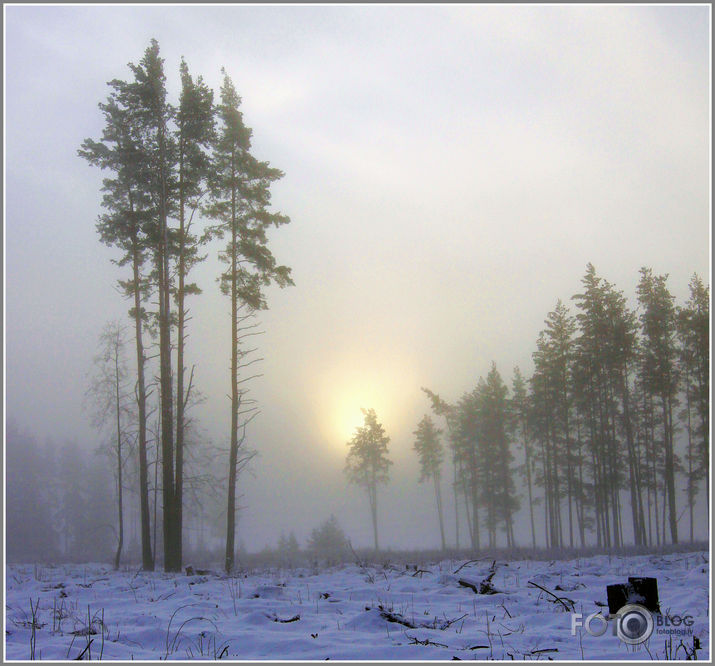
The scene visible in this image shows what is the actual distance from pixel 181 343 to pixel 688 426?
31.8 metres

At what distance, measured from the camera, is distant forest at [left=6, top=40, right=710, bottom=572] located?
55.1 feet

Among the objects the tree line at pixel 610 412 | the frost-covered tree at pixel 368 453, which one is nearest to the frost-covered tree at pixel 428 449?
the frost-covered tree at pixel 368 453

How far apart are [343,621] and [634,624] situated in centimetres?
333

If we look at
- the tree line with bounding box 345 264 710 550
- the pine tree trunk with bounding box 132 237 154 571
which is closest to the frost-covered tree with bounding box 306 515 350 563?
the tree line with bounding box 345 264 710 550

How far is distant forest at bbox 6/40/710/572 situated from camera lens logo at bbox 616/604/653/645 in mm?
12034

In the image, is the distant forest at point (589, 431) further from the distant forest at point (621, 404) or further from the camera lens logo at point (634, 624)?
the camera lens logo at point (634, 624)

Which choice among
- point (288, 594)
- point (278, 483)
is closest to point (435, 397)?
point (288, 594)

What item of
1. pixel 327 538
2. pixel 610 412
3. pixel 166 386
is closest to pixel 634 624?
pixel 166 386

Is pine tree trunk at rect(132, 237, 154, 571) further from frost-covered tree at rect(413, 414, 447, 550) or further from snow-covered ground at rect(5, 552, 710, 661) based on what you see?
frost-covered tree at rect(413, 414, 447, 550)

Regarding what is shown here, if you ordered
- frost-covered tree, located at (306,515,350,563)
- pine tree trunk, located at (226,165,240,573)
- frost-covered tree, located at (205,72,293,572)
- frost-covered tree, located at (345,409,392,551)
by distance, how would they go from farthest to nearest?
1. frost-covered tree, located at (345,409,392,551)
2. frost-covered tree, located at (306,515,350,563)
3. frost-covered tree, located at (205,72,293,572)
4. pine tree trunk, located at (226,165,240,573)

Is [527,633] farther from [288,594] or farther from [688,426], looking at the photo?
[688,426]

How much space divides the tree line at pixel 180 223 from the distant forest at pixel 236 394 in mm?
56

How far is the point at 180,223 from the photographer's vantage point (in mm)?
17141

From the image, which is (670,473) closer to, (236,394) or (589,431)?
(589,431)
